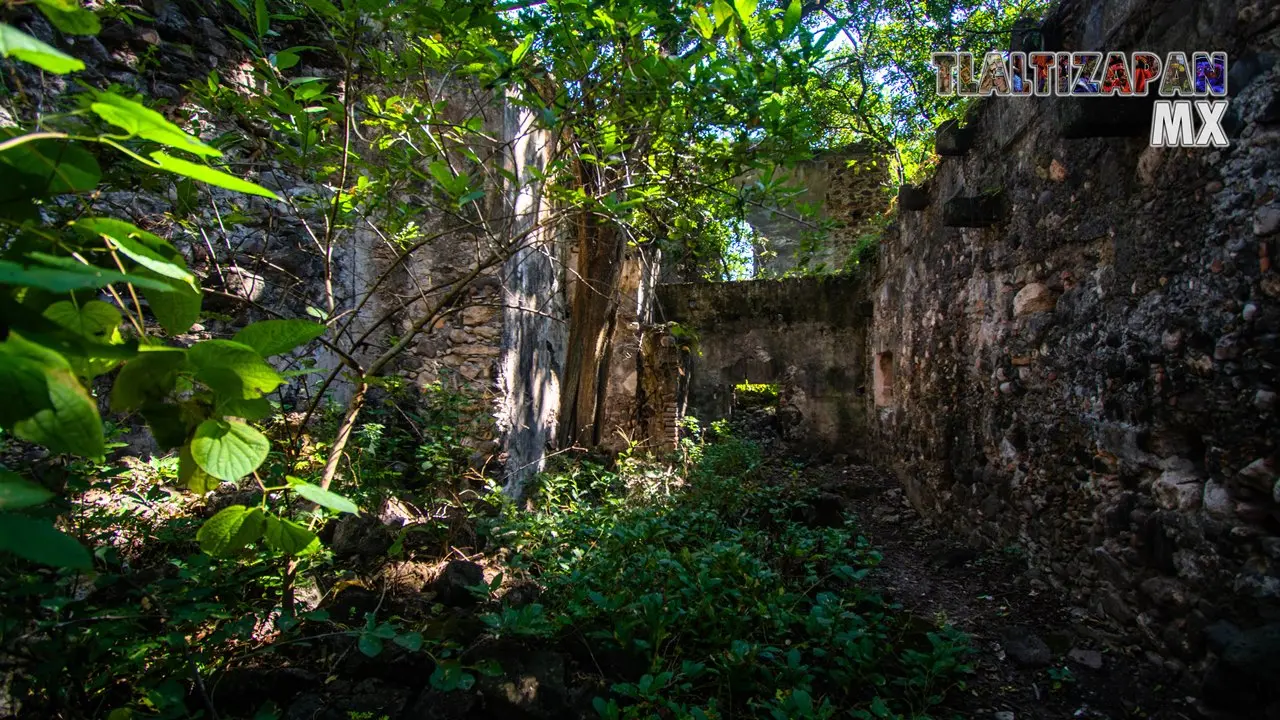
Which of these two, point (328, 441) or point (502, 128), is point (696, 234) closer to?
point (502, 128)

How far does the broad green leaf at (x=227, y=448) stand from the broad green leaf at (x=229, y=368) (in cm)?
7

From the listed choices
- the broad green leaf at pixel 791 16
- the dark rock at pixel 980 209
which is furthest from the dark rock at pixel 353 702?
the dark rock at pixel 980 209

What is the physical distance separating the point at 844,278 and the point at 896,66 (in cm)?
291

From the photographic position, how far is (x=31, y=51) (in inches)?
19.2

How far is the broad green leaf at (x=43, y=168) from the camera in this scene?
59 centimetres

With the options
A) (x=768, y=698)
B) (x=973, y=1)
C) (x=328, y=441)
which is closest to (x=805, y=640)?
(x=768, y=698)

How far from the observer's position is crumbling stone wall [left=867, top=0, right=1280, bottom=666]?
2.16m

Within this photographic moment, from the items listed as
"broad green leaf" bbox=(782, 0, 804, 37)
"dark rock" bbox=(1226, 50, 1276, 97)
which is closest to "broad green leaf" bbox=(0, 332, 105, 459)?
"broad green leaf" bbox=(782, 0, 804, 37)

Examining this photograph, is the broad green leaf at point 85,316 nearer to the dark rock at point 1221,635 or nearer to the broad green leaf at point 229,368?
the broad green leaf at point 229,368

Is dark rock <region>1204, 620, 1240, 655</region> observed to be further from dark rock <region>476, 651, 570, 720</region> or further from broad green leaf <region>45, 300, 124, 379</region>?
broad green leaf <region>45, 300, 124, 379</region>

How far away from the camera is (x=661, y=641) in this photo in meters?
2.64

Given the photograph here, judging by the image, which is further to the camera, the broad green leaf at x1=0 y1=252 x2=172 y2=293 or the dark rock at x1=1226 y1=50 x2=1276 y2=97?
the dark rock at x1=1226 y1=50 x2=1276 y2=97

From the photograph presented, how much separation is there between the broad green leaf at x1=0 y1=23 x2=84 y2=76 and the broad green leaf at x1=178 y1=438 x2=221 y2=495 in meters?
0.49

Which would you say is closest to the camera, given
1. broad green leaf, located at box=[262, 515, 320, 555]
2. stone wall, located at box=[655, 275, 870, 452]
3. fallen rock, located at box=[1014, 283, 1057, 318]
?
broad green leaf, located at box=[262, 515, 320, 555]
